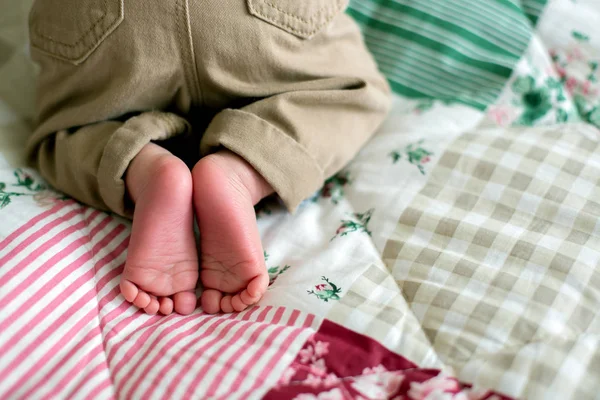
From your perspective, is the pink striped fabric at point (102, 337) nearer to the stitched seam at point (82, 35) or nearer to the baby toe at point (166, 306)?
the baby toe at point (166, 306)

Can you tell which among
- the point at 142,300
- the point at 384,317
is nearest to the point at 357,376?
the point at 384,317

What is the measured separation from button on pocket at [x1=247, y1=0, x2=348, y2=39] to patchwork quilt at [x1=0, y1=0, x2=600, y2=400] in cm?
23

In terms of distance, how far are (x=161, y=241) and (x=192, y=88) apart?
0.25m

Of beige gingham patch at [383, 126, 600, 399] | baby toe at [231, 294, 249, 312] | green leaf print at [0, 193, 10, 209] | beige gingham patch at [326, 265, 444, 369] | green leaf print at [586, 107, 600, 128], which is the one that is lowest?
baby toe at [231, 294, 249, 312]

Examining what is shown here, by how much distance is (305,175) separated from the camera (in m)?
0.90

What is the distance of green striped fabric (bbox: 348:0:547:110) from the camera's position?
1144mm

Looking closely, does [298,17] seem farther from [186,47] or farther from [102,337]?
[102,337]

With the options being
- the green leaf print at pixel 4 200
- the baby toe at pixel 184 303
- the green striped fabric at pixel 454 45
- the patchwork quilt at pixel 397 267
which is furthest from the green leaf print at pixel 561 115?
the green leaf print at pixel 4 200

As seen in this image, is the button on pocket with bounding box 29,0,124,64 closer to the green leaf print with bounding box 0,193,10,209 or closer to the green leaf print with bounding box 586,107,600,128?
the green leaf print with bounding box 0,193,10,209

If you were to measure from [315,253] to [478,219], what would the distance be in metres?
0.24

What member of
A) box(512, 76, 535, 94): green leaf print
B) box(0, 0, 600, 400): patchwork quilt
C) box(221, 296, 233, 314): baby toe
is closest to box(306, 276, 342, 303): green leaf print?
box(0, 0, 600, 400): patchwork quilt

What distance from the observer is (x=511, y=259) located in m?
0.81

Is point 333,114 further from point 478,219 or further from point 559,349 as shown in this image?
point 559,349

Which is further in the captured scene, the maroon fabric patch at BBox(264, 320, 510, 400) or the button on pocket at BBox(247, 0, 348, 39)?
the button on pocket at BBox(247, 0, 348, 39)
